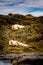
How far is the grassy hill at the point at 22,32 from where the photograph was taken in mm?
6805

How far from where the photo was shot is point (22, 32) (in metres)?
7.07

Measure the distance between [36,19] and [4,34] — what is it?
3.78ft

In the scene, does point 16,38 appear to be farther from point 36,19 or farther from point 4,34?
point 36,19

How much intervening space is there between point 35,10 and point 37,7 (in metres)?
0.12

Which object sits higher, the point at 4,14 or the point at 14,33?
the point at 4,14

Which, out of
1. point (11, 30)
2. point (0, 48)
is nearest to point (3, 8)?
point (11, 30)

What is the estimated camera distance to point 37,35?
6.99 meters

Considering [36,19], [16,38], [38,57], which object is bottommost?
[38,57]

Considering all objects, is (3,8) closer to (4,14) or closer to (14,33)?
(4,14)

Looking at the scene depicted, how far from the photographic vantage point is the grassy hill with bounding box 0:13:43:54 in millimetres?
6805

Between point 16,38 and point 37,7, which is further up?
point 37,7

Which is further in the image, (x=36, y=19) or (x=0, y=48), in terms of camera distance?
(x=36, y=19)

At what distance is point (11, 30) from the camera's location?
23.5 ft

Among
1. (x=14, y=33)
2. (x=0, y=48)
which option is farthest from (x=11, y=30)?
(x=0, y=48)
